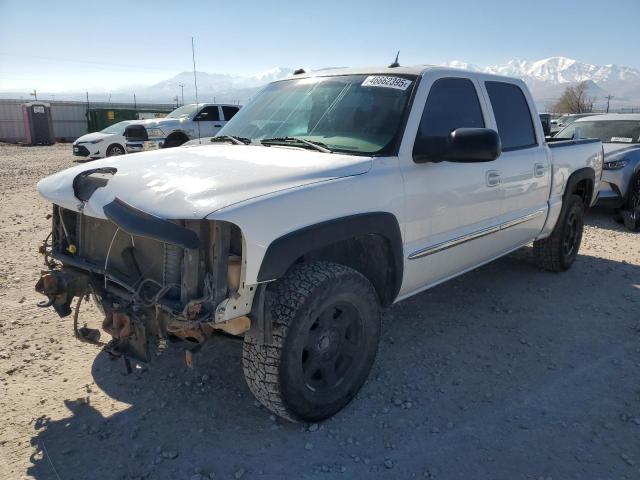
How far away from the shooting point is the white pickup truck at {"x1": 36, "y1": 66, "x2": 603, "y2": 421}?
2.31m

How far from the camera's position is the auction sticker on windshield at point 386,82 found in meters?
3.35

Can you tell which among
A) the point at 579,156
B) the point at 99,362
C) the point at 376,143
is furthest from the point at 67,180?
the point at 579,156

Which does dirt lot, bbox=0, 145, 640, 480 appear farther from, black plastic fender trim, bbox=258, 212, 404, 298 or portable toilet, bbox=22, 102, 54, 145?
portable toilet, bbox=22, 102, 54, 145

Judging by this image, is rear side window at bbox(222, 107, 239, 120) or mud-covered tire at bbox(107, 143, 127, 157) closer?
rear side window at bbox(222, 107, 239, 120)

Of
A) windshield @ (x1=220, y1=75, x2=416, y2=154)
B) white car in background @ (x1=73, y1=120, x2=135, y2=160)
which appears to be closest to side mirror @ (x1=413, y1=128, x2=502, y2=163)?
windshield @ (x1=220, y1=75, x2=416, y2=154)

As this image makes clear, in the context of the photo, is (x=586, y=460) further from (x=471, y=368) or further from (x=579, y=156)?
(x=579, y=156)

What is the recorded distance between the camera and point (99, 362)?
11.4 ft

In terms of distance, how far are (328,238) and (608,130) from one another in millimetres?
8927

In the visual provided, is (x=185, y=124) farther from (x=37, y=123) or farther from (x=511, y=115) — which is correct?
(x=37, y=123)

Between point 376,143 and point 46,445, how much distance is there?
246 cm

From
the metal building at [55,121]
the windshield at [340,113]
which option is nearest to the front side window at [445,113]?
the windshield at [340,113]

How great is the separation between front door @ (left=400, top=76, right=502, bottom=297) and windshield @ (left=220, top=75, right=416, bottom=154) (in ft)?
0.58

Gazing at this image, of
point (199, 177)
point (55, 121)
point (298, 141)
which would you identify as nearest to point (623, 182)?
point (298, 141)

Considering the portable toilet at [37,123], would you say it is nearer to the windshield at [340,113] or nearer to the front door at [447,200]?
the windshield at [340,113]
